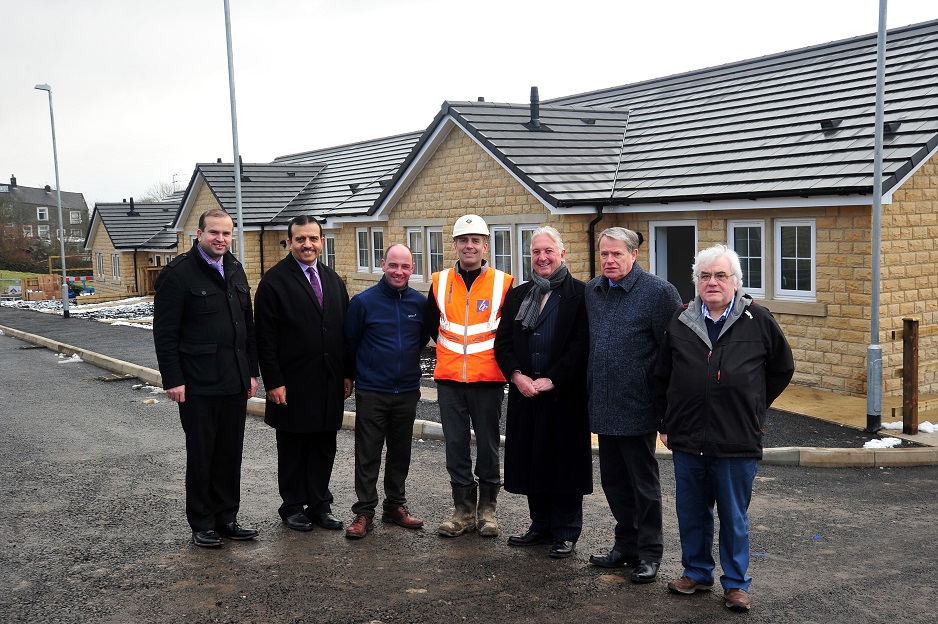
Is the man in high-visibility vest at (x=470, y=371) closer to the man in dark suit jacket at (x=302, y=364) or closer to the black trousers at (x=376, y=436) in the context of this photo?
the black trousers at (x=376, y=436)

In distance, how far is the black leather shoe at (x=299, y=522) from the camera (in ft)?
22.0

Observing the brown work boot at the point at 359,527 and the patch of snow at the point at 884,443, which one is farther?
the patch of snow at the point at 884,443

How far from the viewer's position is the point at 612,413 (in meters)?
5.64

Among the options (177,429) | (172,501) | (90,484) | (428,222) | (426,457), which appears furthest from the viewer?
(428,222)

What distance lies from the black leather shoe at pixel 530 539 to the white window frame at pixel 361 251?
17.2 meters

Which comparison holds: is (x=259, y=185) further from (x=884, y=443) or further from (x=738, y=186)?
(x=884, y=443)

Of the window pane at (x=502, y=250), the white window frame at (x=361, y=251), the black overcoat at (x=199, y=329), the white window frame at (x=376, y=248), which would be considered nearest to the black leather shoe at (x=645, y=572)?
the black overcoat at (x=199, y=329)

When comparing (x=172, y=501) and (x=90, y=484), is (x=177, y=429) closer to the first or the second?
(x=90, y=484)

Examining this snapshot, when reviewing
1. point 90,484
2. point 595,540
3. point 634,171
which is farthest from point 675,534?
point 634,171

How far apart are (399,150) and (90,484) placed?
21277mm

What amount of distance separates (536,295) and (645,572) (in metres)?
1.85

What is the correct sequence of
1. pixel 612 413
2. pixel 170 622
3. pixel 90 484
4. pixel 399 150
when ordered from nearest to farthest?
pixel 170 622 < pixel 612 413 < pixel 90 484 < pixel 399 150

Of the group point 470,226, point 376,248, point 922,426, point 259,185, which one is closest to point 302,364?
point 470,226

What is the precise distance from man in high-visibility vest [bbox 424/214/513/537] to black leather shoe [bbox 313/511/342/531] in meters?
0.79
